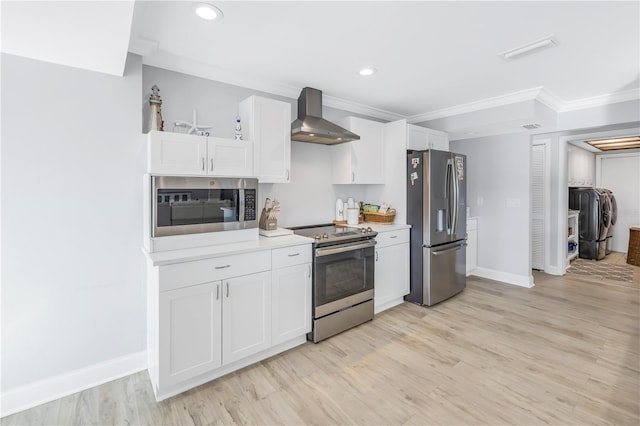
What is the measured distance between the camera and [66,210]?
213cm

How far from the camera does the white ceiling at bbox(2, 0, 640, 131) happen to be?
70.3 inches

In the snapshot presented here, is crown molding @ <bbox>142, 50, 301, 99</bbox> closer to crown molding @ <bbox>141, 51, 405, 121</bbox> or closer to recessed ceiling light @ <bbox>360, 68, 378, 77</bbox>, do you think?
crown molding @ <bbox>141, 51, 405, 121</bbox>

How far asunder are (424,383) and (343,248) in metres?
1.24

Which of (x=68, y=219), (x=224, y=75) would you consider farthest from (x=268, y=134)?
(x=68, y=219)

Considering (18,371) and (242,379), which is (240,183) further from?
(18,371)

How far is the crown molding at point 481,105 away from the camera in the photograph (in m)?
3.41

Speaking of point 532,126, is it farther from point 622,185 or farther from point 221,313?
point 622,185

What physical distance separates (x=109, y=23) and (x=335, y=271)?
2.35 meters

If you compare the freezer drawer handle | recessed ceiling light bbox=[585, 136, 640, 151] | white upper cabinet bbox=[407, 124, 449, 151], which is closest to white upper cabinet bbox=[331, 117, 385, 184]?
white upper cabinet bbox=[407, 124, 449, 151]

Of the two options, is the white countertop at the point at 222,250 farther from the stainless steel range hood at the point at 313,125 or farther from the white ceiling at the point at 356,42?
the white ceiling at the point at 356,42

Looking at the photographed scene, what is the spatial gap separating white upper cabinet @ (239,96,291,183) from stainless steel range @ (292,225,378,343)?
67 centimetres

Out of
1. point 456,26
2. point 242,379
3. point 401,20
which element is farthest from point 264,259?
point 456,26

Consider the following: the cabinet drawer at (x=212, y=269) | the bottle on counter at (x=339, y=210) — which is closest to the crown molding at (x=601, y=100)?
the bottle on counter at (x=339, y=210)

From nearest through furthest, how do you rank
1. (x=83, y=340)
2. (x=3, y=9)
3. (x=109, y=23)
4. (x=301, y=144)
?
(x=3, y=9) → (x=109, y=23) → (x=83, y=340) → (x=301, y=144)
